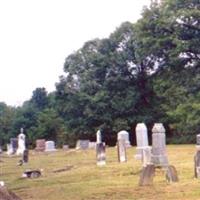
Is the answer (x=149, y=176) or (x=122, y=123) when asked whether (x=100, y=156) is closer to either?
(x=149, y=176)

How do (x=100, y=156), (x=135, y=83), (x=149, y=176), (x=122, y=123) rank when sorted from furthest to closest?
(x=135, y=83) → (x=122, y=123) → (x=100, y=156) → (x=149, y=176)

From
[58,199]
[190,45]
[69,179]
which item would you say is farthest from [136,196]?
[190,45]

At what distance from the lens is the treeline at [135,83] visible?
41.6 m

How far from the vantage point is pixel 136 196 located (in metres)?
12.7

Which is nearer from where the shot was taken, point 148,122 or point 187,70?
point 187,70

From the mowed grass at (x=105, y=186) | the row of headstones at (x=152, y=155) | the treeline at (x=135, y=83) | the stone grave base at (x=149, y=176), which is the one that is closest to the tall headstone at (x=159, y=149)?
the row of headstones at (x=152, y=155)

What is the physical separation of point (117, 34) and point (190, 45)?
17.0m

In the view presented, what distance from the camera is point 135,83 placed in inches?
2201

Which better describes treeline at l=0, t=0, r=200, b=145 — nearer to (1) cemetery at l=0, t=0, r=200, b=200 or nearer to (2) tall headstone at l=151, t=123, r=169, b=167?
(1) cemetery at l=0, t=0, r=200, b=200

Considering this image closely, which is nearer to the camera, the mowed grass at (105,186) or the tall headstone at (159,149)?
the mowed grass at (105,186)

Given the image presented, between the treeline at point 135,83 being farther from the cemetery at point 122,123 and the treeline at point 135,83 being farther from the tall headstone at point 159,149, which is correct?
the tall headstone at point 159,149

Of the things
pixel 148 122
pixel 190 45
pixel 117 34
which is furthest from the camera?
pixel 117 34

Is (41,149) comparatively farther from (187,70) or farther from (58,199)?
(58,199)

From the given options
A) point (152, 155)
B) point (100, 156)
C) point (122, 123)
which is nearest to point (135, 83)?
point (122, 123)
